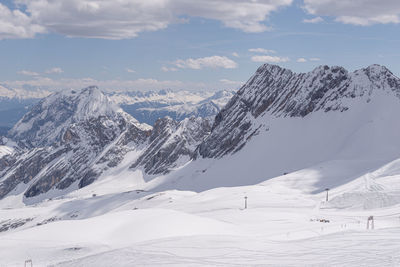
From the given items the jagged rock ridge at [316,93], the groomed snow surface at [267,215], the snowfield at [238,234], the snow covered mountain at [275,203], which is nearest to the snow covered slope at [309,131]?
the jagged rock ridge at [316,93]

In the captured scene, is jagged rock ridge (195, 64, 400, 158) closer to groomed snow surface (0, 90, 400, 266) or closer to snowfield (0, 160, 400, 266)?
groomed snow surface (0, 90, 400, 266)

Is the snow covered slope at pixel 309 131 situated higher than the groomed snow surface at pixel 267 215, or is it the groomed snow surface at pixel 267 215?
the snow covered slope at pixel 309 131

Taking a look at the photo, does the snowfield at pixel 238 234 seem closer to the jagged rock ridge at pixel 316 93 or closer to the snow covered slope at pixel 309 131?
the snow covered slope at pixel 309 131

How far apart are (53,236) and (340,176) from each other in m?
80.3

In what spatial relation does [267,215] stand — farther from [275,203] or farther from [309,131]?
[309,131]

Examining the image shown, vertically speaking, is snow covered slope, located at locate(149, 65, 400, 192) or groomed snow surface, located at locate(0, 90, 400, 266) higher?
snow covered slope, located at locate(149, 65, 400, 192)

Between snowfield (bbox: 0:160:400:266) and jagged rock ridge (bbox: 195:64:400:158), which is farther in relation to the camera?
jagged rock ridge (bbox: 195:64:400:158)

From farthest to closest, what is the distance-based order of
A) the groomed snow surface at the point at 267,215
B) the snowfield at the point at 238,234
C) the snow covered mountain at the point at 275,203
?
the snow covered mountain at the point at 275,203
the groomed snow surface at the point at 267,215
the snowfield at the point at 238,234

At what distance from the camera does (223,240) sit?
3553 centimetres

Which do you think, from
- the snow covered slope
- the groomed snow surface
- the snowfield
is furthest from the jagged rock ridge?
the snowfield

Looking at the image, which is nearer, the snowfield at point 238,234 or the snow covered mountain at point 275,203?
the snowfield at point 238,234

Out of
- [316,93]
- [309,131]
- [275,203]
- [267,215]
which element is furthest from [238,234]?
[316,93]

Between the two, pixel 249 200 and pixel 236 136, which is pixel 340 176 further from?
pixel 236 136

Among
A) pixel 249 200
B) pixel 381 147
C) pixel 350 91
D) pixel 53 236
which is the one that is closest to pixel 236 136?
pixel 350 91
